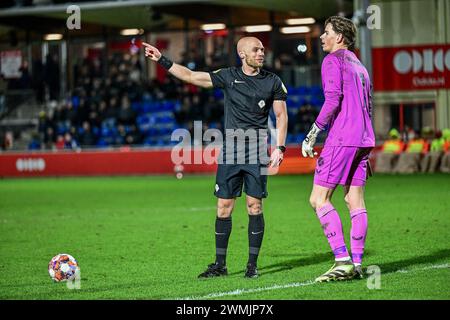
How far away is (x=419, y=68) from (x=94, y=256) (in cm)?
2234

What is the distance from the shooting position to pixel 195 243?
12.3 metres

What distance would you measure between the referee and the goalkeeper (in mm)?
767

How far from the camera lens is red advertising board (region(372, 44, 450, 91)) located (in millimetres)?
31406

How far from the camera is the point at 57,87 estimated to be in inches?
1544

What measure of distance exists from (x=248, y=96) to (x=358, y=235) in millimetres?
1730

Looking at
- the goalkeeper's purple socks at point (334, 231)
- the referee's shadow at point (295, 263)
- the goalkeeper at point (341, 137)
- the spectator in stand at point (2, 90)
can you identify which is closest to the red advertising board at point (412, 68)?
the spectator in stand at point (2, 90)

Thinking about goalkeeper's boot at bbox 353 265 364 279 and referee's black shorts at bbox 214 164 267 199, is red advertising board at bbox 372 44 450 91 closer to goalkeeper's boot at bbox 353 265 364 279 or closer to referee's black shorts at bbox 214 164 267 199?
referee's black shorts at bbox 214 164 267 199

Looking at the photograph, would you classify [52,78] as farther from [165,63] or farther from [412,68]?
[165,63]

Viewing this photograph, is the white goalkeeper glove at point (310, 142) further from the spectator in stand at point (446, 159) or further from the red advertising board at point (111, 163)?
the red advertising board at point (111, 163)

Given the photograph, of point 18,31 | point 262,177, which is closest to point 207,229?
point 262,177

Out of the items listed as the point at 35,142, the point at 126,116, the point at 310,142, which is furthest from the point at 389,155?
the point at 310,142

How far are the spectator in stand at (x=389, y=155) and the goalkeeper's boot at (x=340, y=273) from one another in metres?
19.0

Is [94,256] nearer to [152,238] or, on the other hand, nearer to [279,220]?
[152,238]

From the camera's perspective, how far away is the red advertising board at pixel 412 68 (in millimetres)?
31406
